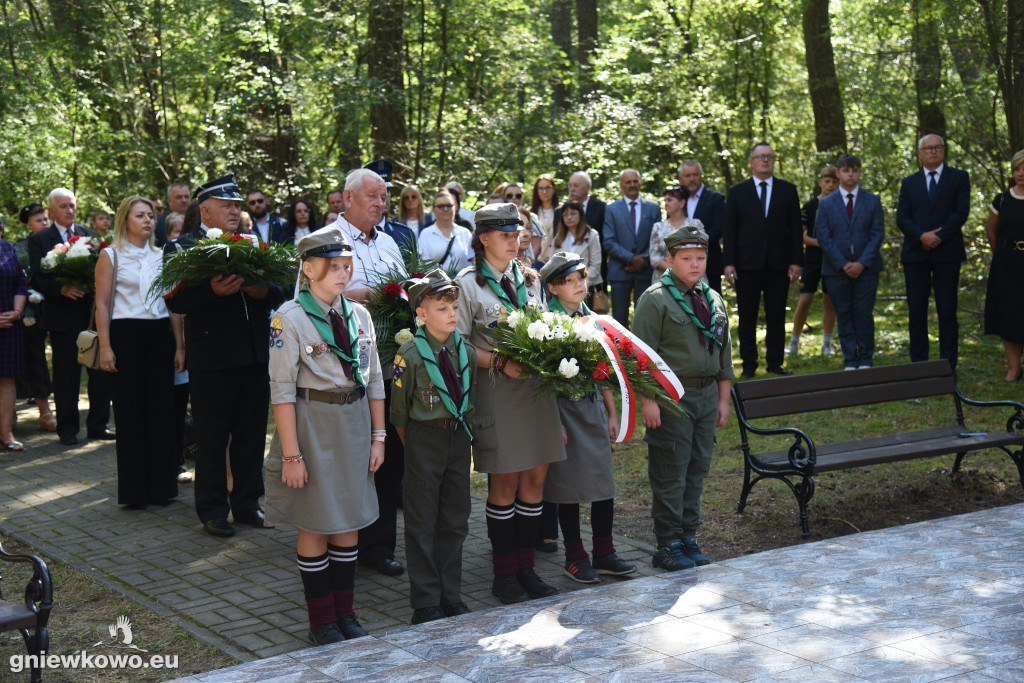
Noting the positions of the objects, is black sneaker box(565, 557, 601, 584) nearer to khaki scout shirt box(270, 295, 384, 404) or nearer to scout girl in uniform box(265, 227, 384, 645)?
scout girl in uniform box(265, 227, 384, 645)

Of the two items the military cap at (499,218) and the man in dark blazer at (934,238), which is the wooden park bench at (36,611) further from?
the man in dark blazer at (934,238)

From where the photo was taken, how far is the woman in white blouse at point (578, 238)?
11891 mm

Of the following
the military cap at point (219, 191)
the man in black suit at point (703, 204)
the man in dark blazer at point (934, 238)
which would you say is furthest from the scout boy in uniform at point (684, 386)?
the man in black suit at point (703, 204)

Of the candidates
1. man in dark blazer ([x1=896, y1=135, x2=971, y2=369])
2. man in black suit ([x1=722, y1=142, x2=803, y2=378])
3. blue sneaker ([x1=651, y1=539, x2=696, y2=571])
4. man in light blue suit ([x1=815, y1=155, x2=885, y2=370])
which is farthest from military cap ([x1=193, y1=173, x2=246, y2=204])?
man in dark blazer ([x1=896, y1=135, x2=971, y2=369])

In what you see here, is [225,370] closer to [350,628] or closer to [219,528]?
[219,528]

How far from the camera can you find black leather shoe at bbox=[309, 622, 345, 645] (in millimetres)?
5270

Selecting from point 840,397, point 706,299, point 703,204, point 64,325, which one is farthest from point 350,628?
point 703,204

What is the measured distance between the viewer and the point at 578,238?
11930mm

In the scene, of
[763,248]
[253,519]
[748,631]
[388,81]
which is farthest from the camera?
[388,81]

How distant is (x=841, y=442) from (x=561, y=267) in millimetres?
3148

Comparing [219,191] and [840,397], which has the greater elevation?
[219,191]

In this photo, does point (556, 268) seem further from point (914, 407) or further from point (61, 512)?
point (914, 407)

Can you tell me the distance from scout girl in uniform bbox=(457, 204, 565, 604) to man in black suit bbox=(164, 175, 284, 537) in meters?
1.92

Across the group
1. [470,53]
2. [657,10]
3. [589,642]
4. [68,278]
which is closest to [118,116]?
[470,53]
